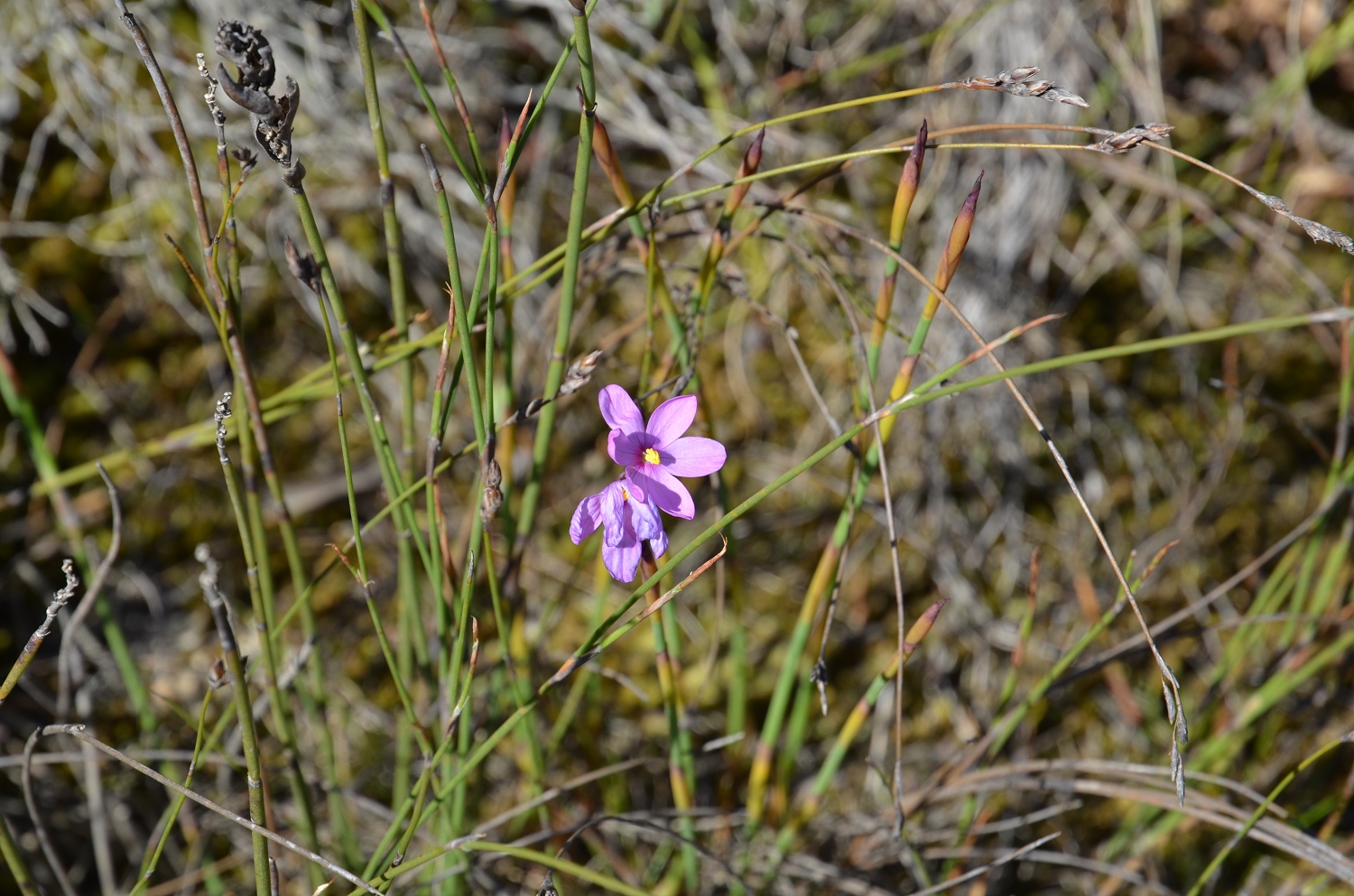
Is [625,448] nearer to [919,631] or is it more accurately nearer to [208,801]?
[919,631]

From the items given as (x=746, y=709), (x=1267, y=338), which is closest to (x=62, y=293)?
(x=746, y=709)

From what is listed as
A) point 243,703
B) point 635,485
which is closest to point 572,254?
point 635,485

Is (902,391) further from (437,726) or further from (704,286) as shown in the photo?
(437,726)

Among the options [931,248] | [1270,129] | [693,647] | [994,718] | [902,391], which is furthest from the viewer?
[1270,129]

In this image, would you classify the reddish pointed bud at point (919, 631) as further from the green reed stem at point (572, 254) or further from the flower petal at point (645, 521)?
the green reed stem at point (572, 254)

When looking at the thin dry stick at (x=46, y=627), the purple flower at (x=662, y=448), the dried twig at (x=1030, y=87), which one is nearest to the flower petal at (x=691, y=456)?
the purple flower at (x=662, y=448)
